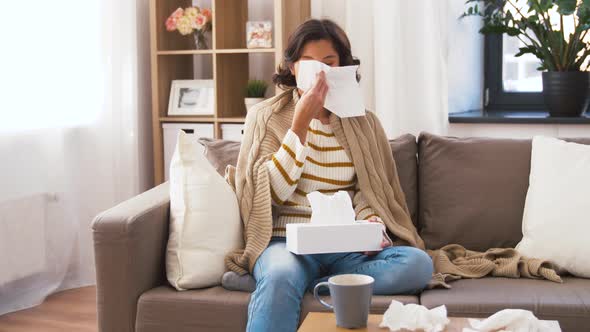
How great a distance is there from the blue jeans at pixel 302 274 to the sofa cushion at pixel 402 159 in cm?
38

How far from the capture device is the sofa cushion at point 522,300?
6.43 ft

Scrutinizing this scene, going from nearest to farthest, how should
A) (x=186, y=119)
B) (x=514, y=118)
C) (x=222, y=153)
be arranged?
(x=222, y=153) < (x=514, y=118) < (x=186, y=119)

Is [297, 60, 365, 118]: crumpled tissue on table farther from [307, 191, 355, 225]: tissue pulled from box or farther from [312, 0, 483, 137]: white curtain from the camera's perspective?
[312, 0, 483, 137]: white curtain

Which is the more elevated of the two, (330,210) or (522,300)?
(330,210)

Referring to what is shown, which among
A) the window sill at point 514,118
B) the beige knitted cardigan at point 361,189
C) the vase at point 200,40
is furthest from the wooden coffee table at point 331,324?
the vase at point 200,40

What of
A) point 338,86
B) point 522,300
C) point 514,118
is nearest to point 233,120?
point 514,118

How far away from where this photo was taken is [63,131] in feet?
10.9

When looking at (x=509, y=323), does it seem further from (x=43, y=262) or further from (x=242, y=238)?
(x=43, y=262)

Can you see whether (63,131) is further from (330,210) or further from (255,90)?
(330,210)

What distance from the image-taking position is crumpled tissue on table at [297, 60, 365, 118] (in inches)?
89.8

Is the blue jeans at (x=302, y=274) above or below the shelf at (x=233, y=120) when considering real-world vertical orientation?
below

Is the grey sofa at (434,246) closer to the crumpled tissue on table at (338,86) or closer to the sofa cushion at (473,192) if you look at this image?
the sofa cushion at (473,192)

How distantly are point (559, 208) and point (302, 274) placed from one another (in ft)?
2.51

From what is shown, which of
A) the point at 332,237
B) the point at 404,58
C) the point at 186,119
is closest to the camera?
the point at 332,237
